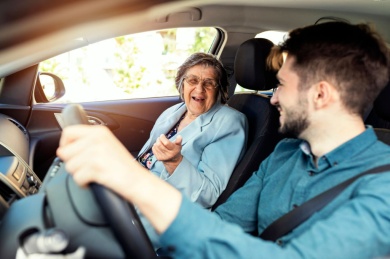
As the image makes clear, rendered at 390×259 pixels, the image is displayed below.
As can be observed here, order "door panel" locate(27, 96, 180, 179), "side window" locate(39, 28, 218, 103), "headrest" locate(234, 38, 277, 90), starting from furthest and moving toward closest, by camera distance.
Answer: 1. "side window" locate(39, 28, 218, 103)
2. "door panel" locate(27, 96, 180, 179)
3. "headrest" locate(234, 38, 277, 90)

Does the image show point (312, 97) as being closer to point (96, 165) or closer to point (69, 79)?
point (96, 165)

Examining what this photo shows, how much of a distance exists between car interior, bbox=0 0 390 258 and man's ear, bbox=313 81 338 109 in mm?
359

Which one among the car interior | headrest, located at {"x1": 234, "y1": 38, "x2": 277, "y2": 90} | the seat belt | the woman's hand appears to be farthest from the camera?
headrest, located at {"x1": 234, "y1": 38, "x2": 277, "y2": 90}

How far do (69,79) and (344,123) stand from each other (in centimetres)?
265

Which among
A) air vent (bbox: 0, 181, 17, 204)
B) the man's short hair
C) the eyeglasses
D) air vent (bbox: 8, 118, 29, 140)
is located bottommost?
air vent (bbox: 8, 118, 29, 140)

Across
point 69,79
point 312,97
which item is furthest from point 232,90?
point 312,97

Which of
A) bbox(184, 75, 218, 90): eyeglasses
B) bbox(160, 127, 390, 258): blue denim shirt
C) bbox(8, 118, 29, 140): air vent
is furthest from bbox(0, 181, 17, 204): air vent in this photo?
bbox(184, 75, 218, 90): eyeglasses

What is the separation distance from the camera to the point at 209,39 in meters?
3.04

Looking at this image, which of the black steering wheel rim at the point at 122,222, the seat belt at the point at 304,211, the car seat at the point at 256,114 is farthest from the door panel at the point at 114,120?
the black steering wheel rim at the point at 122,222

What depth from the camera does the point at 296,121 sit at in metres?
1.29

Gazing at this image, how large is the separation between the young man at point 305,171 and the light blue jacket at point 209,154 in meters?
0.23

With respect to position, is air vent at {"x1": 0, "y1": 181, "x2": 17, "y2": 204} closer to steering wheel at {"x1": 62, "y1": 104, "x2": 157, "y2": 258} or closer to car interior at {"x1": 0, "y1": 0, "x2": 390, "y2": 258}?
car interior at {"x1": 0, "y1": 0, "x2": 390, "y2": 258}

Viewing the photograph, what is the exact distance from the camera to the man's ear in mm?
1236

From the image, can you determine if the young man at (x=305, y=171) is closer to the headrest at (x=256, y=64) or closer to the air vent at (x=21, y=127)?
the headrest at (x=256, y=64)
